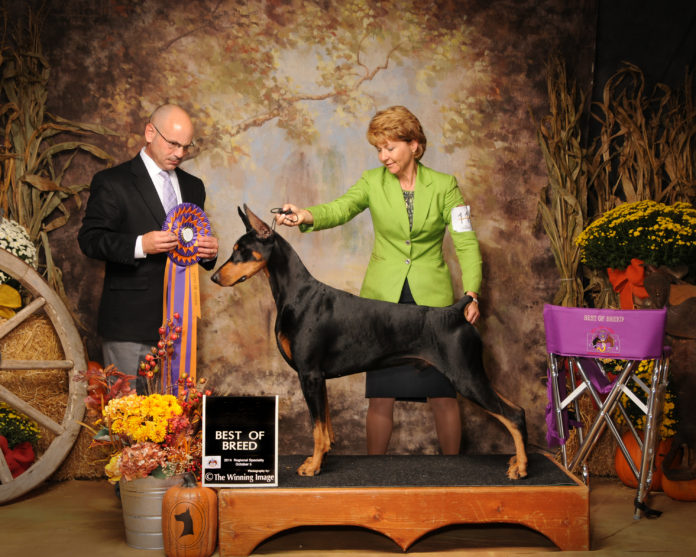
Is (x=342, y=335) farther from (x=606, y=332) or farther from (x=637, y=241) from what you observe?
(x=637, y=241)

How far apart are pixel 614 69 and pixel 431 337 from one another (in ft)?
7.15

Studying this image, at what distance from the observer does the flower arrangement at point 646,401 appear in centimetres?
356

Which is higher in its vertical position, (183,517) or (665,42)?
(665,42)

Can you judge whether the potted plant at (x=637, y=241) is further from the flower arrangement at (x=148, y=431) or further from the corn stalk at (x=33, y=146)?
the corn stalk at (x=33, y=146)

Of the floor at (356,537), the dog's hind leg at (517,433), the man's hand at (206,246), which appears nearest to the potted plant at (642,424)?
the floor at (356,537)

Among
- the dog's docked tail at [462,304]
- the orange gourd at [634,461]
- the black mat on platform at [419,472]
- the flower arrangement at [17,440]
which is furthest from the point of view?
the orange gourd at [634,461]

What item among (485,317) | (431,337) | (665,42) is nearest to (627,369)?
(431,337)

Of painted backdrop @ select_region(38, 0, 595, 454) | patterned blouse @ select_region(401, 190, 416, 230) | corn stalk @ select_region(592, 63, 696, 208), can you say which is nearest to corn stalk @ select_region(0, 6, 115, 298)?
painted backdrop @ select_region(38, 0, 595, 454)

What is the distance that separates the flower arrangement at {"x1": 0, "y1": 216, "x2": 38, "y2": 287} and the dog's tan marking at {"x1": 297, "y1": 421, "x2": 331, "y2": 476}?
5.93 ft

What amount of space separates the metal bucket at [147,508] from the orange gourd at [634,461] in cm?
225

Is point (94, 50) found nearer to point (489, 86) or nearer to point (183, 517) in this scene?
point (489, 86)

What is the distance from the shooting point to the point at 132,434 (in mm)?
2816

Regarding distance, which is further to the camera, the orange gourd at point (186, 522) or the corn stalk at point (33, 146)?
the corn stalk at point (33, 146)

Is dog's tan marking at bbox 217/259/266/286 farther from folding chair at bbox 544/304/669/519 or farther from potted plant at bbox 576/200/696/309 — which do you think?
potted plant at bbox 576/200/696/309
